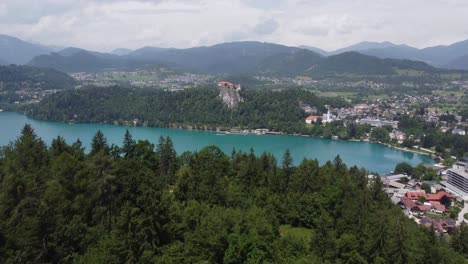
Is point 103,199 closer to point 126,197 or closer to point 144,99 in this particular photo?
point 126,197

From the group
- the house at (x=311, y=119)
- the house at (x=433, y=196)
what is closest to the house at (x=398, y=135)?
the house at (x=311, y=119)

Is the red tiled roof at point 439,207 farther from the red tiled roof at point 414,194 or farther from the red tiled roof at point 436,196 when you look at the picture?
the red tiled roof at point 414,194

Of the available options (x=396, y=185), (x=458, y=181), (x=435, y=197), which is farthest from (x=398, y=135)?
(x=435, y=197)

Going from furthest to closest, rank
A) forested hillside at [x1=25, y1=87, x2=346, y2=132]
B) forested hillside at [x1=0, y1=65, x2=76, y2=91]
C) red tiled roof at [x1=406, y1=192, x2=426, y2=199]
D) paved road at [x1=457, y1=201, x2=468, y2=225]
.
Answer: forested hillside at [x1=0, y1=65, x2=76, y2=91] → forested hillside at [x1=25, y1=87, x2=346, y2=132] → red tiled roof at [x1=406, y1=192, x2=426, y2=199] → paved road at [x1=457, y1=201, x2=468, y2=225]

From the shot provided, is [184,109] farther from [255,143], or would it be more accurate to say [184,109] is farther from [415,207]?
[415,207]

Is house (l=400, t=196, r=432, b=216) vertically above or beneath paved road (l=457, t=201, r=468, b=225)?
above

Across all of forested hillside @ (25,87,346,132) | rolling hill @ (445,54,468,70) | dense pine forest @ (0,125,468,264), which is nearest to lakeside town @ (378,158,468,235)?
dense pine forest @ (0,125,468,264)

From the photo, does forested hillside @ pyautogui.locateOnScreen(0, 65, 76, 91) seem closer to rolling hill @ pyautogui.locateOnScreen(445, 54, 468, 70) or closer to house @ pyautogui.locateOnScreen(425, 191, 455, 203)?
house @ pyautogui.locateOnScreen(425, 191, 455, 203)
